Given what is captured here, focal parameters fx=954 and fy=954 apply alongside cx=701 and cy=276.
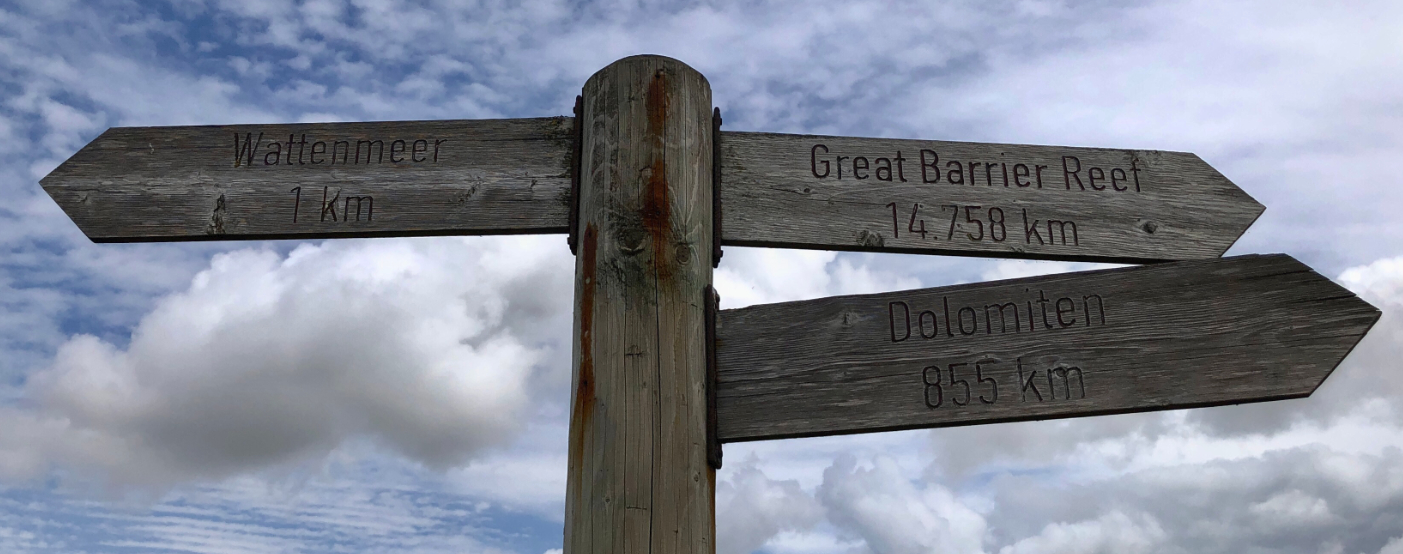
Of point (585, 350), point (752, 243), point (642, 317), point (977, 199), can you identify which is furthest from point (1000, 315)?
point (585, 350)

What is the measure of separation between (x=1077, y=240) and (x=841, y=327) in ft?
2.52

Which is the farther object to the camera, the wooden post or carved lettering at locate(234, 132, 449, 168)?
carved lettering at locate(234, 132, 449, 168)

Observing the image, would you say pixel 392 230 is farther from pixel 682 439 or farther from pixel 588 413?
pixel 682 439

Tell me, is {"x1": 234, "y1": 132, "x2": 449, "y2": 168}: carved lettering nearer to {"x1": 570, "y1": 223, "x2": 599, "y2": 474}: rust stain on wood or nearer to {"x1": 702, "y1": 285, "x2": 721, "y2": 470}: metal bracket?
{"x1": 570, "y1": 223, "x2": 599, "y2": 474}: rust stain on wood

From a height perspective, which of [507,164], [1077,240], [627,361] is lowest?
[627,361]

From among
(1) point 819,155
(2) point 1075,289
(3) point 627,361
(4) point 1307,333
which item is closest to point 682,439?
(3) point 627,361

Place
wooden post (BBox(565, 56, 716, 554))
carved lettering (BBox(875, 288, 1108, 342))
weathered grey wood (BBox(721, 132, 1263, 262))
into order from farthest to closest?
1. weathered grey wood (BBox(721, 132, 1263, 262))
2. carved lettering (BBox(875, 288, 1108, 342))
3. wooden post (BBox(565, 56, 716, 554))

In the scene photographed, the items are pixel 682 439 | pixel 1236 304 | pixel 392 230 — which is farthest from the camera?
pixel 392 230

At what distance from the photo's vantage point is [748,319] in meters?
2.57

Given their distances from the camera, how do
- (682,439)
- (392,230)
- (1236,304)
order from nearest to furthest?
(682,439), (1236,304), (392,230)

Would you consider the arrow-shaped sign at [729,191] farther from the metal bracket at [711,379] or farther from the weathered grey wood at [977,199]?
the metal bracket at [711,379]

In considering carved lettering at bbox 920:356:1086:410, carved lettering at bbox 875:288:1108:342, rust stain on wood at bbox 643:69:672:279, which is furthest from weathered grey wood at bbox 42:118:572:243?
carved lettering at bbox 920:356:1086:410

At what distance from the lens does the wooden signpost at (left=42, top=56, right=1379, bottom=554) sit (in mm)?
2406

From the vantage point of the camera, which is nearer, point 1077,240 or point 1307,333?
point 1307,333
